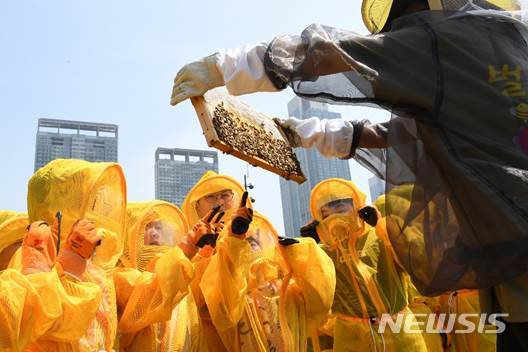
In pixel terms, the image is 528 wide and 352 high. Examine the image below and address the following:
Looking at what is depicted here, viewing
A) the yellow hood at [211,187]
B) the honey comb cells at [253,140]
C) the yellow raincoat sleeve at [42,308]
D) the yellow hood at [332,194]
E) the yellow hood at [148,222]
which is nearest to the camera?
the yellow raincoat sleeve at [42,308]

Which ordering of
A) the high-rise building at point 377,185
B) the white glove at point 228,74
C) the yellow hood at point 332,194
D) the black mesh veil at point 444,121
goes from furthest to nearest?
1. the yellow hood at point 332,194
2. the high-rise building at point 377,185
3. the white glove at point 228,74
4. the black mesh veil at point 444,121

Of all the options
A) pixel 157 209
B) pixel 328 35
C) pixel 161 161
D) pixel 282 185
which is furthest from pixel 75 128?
pixel 328 35

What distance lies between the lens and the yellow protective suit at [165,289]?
330 cm

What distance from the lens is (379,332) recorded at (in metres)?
4.52

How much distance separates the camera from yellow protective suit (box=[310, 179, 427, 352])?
4527mm

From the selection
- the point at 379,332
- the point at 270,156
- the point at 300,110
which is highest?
the point at 300,110

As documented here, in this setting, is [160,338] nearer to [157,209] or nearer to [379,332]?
[157,209]

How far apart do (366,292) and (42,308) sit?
3.10 m

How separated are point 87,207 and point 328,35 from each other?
2117 mm

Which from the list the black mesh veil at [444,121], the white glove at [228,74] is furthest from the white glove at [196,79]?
the black mesh veil at [444,121]

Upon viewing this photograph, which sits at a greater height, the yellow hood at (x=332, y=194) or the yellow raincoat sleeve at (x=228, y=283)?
the yellow hood at (x=332, y=194)

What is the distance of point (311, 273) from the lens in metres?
4.13

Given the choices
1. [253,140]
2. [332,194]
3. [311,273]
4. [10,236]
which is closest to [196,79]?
[253,140]

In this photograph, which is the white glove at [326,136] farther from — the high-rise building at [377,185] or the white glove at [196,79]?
the white glove at [196,79]
